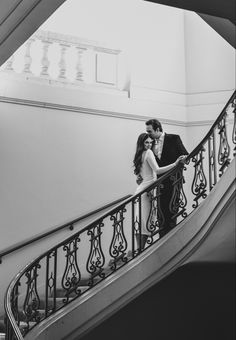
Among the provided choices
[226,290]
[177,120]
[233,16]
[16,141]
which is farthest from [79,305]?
[177,120]

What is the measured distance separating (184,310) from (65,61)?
482 cm

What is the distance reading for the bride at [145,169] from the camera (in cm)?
667

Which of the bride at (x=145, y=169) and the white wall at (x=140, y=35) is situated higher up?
the white wall at (x=140, y=35)

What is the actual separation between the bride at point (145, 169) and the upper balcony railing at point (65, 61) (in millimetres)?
2834

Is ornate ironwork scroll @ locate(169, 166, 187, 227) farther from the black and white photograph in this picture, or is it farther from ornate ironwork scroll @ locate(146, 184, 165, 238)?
ornate ironwork scroll @ locate(146, 184, 165, 238)

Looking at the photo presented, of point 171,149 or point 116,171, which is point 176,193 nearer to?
point 171,149

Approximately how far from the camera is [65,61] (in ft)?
29.9

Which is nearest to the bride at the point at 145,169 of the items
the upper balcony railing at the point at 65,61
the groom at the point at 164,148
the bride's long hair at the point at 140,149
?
the bride's long hair at the point at 140,149

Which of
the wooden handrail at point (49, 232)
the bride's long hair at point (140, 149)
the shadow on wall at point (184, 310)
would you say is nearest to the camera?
the shadow on wall at point (184, 310)

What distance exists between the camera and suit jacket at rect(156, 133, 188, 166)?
22.8ft

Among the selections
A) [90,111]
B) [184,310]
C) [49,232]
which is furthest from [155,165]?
[90,111]

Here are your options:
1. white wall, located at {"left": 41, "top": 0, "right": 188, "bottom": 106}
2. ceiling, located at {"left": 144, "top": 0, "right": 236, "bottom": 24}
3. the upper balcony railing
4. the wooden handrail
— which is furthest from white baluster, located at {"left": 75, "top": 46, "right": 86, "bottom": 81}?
A: ceiling, located at {"left": 144, "top": 0, "right": 236, "bottom": 24}

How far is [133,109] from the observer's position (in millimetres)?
9523

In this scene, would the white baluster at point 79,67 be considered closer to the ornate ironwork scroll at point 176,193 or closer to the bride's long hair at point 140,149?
the bride's long hair at point 140,149
